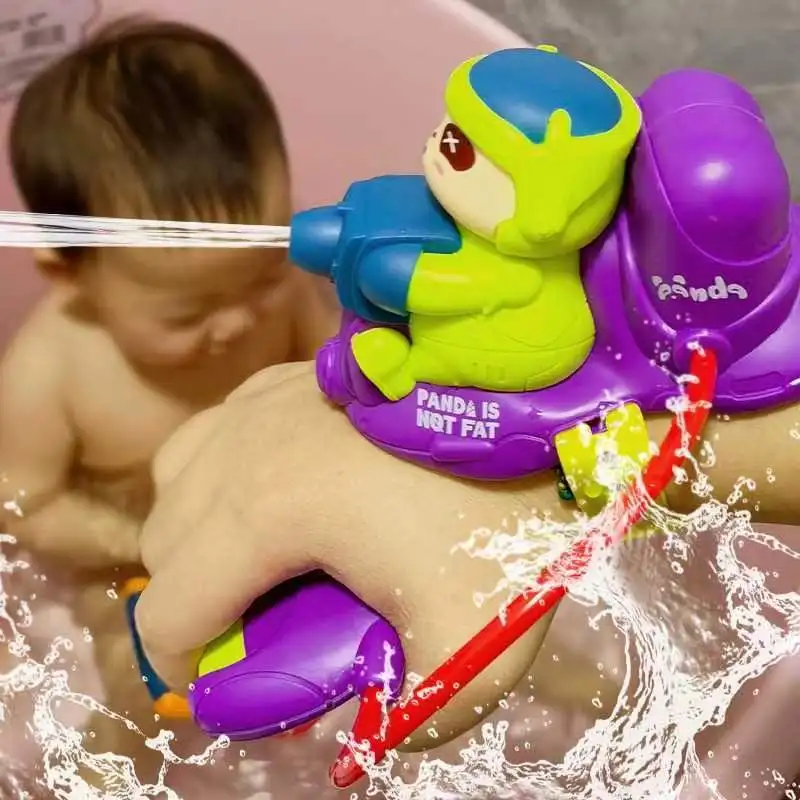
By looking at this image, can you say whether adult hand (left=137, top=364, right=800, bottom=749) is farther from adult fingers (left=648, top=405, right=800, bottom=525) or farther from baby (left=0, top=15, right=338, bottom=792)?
baby (left=0, top=15, right=338, bottom=792)

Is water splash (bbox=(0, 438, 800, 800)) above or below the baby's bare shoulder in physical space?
below

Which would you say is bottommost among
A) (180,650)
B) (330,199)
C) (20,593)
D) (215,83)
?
(20,593)


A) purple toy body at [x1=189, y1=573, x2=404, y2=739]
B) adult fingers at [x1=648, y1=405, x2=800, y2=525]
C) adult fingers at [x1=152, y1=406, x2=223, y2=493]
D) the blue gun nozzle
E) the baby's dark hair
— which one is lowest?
purple toy body at [x1=189, y1=573, x2=404, y2=739]

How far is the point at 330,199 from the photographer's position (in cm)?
81

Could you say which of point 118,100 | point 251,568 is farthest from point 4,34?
point 251,568

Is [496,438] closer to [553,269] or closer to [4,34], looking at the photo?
[553,269]

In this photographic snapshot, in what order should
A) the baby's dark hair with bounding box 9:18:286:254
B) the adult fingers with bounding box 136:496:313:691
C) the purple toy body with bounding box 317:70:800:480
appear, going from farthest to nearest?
the baby's dark hair with bounding box 9:18:286:254, the adult fingers with bounding box 136:496:313:691, the purple toy body with bounding box 317:70:800:480

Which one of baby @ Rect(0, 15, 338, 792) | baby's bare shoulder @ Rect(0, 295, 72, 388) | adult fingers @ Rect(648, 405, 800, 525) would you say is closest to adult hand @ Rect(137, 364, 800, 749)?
adult fingers @ Rect(648, 405, 800, 525)

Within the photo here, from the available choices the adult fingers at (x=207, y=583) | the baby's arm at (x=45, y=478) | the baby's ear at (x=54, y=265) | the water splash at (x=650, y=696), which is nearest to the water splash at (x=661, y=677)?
the water splash at (x=650, y=696)

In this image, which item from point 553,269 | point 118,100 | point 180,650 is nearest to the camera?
point 553,269

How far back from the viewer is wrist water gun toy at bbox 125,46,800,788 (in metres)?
0.42

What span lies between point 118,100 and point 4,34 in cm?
15

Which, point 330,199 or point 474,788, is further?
point 330,199

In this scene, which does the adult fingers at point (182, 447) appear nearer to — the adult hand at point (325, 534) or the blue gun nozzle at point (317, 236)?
the adult hand at point (325, 534)
